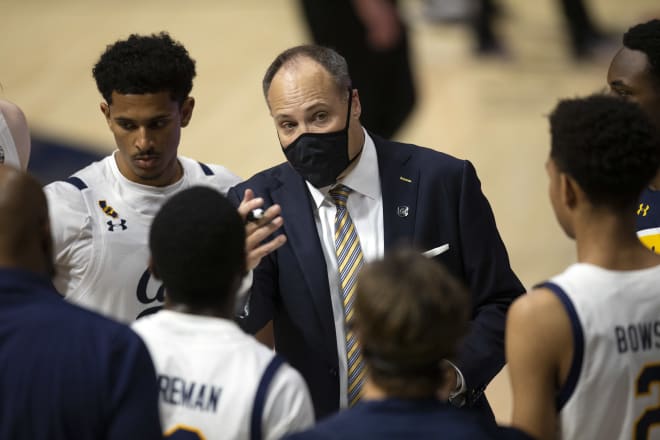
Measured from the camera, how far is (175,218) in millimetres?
2248

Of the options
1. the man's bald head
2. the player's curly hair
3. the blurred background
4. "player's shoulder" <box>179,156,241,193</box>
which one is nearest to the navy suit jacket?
"player's shoulder" <box>179,156,241,193</box>

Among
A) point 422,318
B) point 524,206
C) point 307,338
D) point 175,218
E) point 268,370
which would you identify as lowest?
point 524,206

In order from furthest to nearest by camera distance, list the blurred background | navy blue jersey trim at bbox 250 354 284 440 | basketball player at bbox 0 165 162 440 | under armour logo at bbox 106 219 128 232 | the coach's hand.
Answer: the blurred background < under armour logo at bbox 106 219 128 232 < the coach's hand < navy blue jersey trim at bbox 250 354 284 440 < basketball player at bbox 0 165 162 440

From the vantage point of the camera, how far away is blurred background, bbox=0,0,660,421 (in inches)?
312

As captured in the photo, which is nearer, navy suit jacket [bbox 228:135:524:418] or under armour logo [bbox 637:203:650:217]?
navy suit jacket [bbox 228:135:524:418]

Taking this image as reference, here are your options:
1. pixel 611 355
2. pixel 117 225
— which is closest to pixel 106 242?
pixel 117 225

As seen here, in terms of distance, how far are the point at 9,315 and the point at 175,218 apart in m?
0.40

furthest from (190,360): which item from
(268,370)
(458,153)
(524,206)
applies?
(458,153)

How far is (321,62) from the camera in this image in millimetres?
3111

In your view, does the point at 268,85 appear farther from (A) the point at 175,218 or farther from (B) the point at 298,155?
(A) the point at 175,218

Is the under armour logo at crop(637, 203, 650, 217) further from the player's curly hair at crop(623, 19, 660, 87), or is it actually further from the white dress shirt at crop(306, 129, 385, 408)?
the white dress shirt at crop(306, 129, 385, 408)

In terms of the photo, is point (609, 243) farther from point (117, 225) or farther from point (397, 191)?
point (117, 225)

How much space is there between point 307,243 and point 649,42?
1.17 m

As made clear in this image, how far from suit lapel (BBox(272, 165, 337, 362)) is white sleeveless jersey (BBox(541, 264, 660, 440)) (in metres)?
0.86
